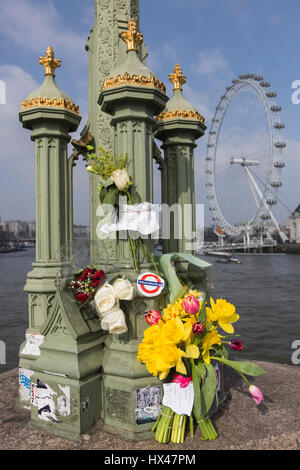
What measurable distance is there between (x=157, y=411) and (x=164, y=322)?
3.01 ft

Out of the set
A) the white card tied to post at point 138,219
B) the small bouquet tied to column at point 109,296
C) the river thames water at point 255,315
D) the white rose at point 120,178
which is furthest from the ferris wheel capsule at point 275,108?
the small bouquet tied to column at point 109,296

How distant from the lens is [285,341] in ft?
42.2

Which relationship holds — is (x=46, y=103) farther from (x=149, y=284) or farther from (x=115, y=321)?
(x=115, y=321)

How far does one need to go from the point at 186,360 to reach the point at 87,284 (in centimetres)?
124

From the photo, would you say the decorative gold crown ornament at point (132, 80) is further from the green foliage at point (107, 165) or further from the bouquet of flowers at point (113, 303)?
the bouquet of flowers at point (113, 303)

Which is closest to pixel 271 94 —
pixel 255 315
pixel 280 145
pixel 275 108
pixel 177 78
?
pixel 275 108

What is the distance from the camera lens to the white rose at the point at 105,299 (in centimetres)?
343

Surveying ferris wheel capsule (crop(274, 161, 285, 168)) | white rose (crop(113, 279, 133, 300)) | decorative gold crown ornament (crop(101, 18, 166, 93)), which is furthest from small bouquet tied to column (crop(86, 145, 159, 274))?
ferris wheel capsule (crop(274, 161, 285, 168))

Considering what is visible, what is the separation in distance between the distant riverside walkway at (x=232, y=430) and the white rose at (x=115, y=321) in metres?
1.04

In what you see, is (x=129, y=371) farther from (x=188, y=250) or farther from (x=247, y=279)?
(x=247, y=279)

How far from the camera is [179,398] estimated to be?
3299mm

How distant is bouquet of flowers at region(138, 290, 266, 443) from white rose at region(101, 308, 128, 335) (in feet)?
0.87

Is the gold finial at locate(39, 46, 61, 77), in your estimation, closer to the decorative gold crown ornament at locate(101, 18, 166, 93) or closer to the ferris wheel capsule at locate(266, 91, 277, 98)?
the decorative gold crown ornament at locate(101, 18, 166, 93)
